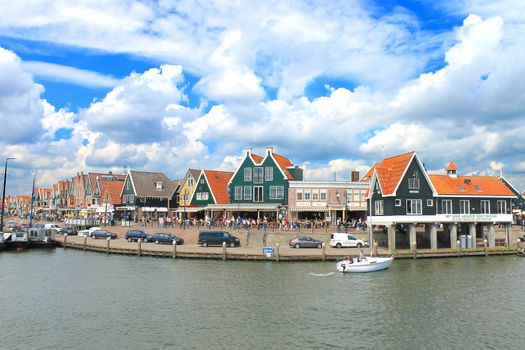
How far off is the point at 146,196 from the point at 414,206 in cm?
5858

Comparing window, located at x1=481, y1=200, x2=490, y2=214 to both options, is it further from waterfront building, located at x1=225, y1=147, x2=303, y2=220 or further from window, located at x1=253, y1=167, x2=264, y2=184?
window, located at x1=253, y1=167, x2=264, y2=184

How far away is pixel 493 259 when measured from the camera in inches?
2163

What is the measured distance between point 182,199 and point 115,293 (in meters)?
56.9

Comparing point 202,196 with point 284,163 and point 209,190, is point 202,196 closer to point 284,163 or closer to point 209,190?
point 209,190

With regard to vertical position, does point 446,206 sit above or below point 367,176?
below

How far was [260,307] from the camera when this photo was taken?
31812mm

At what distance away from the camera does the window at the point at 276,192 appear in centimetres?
7644

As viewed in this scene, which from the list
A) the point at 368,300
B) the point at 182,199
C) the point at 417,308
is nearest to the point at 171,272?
the point at 368,300

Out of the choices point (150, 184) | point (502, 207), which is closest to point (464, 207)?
point (502, 207)

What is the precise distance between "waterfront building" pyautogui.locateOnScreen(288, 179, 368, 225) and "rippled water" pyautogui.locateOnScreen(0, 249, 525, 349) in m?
25.3

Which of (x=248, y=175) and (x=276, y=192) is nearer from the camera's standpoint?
(x=276, y=192)

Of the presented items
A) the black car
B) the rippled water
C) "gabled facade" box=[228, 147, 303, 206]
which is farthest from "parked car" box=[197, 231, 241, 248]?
"gabled facade" box=[228, 147, 303, 206]

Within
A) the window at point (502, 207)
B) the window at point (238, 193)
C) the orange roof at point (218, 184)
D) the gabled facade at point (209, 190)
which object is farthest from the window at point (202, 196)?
the window at point (502, 207)

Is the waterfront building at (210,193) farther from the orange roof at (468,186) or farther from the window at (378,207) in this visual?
the orange roof at (468,186)
